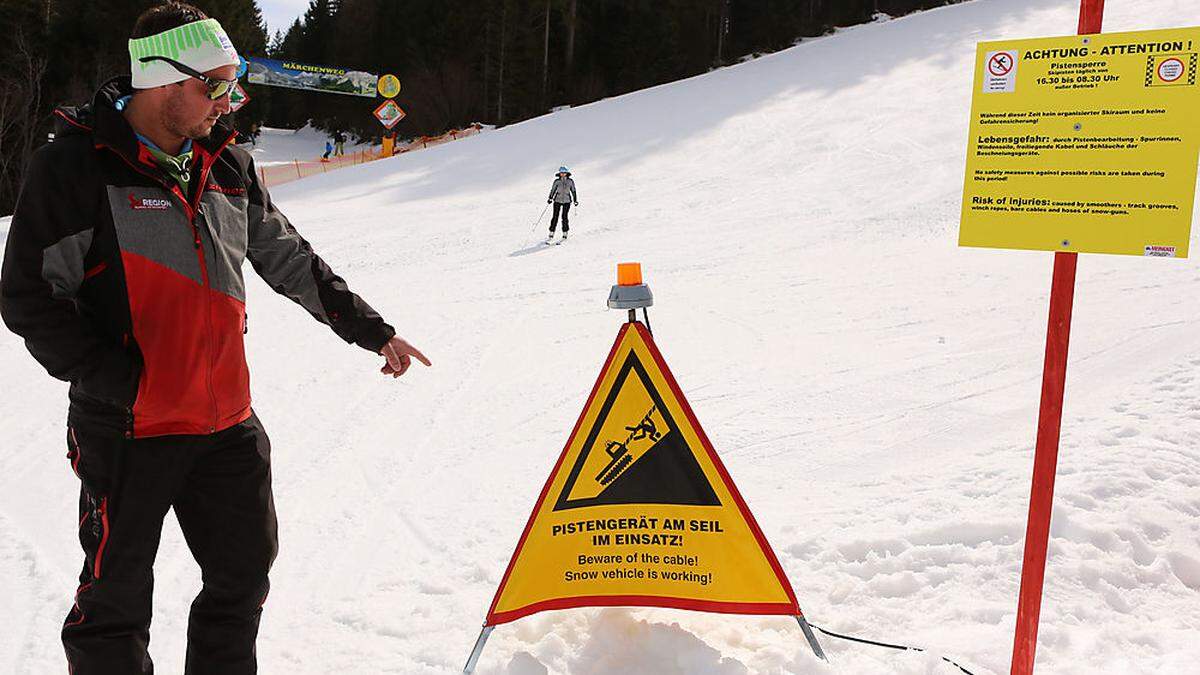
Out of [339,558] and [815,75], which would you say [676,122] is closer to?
[815,75]

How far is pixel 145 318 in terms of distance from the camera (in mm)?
2184

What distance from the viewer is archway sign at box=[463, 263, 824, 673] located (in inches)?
111

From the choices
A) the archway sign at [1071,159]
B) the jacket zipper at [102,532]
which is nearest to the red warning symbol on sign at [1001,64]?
the archway sign at [1071,159]

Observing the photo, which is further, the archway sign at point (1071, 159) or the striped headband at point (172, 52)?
the archway sign at point (1071, 159)

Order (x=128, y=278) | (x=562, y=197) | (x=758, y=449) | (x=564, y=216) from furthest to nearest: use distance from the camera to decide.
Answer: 1. (x=562, y=197)
2. (x=564, y=216)
3. (x=758, y=449)
4. (x=128, y=278)

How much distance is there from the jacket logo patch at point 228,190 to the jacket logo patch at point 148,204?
174 millimetres

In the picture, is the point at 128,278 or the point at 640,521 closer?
the point at 128,278

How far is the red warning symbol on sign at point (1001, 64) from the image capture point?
2.52m

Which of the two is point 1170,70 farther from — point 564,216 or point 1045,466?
point 564,216

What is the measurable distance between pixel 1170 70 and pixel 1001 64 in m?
0.42

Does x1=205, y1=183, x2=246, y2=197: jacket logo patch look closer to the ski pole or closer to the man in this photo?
the man

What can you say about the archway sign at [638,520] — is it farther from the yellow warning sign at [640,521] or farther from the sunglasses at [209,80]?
the sunglasses at [209,80]

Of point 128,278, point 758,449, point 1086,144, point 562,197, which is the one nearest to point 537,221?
point 562,197

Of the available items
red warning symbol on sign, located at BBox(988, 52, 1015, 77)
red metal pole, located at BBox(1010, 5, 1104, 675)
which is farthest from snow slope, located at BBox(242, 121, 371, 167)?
red metal pole, located at BBox(1010, 5, 1104, 675)
